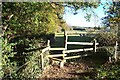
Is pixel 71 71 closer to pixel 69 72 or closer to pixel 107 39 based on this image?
pixel 69 72

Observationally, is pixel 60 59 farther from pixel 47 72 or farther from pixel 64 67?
pixel 47 72

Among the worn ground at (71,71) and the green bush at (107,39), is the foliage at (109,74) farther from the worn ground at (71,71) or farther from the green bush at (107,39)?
the green bush at (107,39)

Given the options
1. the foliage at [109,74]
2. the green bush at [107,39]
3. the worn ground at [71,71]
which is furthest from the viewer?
the green bush at [107,39]

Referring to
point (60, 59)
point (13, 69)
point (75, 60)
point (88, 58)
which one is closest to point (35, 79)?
point (13, 69)

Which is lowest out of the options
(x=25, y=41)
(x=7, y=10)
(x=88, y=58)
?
(x=88, y=58)

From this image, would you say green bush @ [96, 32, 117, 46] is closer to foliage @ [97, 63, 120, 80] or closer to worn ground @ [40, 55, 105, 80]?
worn ground @ [40, 55, 105, 80]

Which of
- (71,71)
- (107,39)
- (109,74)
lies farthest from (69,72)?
(107,39)

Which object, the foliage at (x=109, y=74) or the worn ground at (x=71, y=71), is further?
the worn ground at (x=71, y=71)

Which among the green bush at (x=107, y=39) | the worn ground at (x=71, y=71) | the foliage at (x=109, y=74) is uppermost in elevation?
the green bush at (x=107, y=39)

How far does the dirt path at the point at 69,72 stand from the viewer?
1109 cm

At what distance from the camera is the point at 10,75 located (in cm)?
965

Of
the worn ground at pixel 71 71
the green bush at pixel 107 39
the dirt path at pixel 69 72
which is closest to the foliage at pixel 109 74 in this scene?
the worn ground at pixel 71 71

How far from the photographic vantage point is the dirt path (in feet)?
36.4

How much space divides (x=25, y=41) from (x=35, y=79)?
5.96 meters
